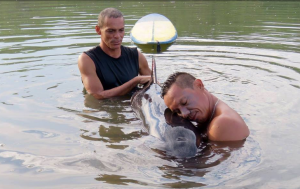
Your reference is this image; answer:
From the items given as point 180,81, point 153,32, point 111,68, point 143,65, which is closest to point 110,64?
point 111,68

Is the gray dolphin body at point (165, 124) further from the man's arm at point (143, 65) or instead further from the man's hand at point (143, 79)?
the man's arm at point (143, 65)

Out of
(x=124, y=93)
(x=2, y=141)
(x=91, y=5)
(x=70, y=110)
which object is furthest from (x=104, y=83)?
(x=91, y=5)

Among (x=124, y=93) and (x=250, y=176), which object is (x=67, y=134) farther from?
(x=250, y=176)

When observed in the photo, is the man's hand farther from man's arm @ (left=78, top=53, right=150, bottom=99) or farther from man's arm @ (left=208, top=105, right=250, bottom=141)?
man's arm @ (left=208, top=105, right=250, bottom=141)

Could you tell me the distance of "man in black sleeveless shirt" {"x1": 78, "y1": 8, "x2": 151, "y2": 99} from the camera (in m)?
6.20

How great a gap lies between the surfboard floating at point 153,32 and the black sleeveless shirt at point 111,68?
91.3 inches

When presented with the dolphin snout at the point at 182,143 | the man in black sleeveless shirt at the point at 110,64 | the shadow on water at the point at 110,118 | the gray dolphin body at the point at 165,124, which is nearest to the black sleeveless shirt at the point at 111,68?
the man in black sleeveless shirt at the point at 110,64

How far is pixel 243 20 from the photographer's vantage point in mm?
13836

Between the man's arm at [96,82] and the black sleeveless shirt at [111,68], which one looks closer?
the man's arm at [96,82]

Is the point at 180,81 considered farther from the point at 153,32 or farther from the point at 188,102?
the point at 153,32

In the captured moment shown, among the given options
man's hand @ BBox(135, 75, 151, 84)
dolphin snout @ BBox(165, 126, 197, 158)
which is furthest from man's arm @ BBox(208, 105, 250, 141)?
man's hand @ BBox(135, 75, 151, 84)

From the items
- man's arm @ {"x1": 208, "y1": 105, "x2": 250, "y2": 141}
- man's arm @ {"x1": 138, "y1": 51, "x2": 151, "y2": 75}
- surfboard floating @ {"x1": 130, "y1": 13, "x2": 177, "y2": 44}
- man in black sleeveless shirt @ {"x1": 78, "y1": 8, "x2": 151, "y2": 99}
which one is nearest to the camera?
man's arm @ {"x1": 208, "y1": 105, "x2": 250, "y2": 141}

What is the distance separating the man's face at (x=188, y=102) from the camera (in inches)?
168

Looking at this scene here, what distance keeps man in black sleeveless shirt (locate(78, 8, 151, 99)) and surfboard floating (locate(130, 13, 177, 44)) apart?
2.26m
